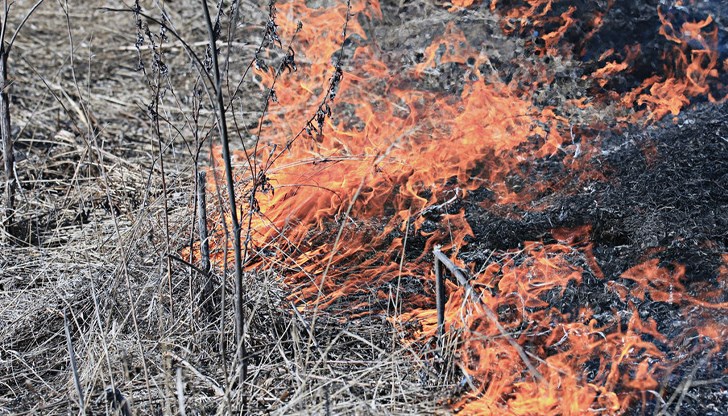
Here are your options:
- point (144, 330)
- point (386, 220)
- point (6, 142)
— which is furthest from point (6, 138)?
point (386, 220)

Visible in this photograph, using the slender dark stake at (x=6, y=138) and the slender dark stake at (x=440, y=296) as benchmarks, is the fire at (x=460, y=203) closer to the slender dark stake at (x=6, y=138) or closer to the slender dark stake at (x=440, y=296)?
the slender dark stake at (x=440, y=296)

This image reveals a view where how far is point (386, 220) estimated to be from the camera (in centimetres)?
452

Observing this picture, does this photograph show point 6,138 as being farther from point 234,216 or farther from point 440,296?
point 440,296

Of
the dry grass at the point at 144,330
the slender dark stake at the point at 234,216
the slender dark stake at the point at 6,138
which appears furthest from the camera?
the slender dark stake at the point at 6,138

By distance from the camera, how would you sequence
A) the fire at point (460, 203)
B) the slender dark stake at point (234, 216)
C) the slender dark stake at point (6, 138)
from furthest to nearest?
the slender dark stake at point (6, 138), the fire at point (460, 203), the slender dark stake at point (234, 216)

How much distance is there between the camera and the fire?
327cm

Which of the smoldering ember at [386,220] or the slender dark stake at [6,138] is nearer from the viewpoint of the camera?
the smoldering ember at [386,220]

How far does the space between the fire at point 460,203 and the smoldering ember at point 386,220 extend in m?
0.02

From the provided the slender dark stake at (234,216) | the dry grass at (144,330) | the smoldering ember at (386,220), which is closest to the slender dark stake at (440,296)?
the smoldering ember at (386,220)

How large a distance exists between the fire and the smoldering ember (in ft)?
0.05

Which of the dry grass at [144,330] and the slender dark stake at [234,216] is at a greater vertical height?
the slender dark stake at [234,216]

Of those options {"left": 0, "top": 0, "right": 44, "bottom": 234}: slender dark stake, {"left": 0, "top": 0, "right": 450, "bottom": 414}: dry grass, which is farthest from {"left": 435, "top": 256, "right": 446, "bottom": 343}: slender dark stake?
{"left": 0, "top": 0, "right": 44, "bottom": 234}: slender dark stake

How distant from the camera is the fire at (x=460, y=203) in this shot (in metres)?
3.27

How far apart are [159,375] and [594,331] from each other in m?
1.77
